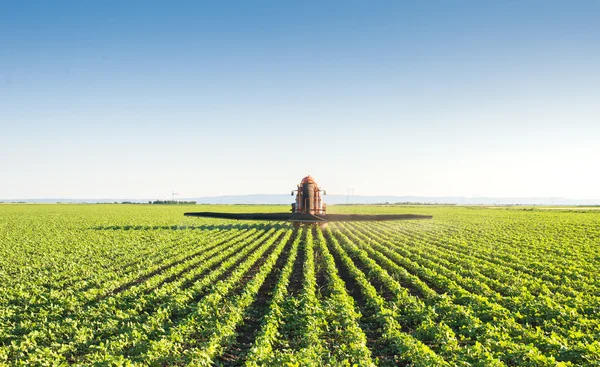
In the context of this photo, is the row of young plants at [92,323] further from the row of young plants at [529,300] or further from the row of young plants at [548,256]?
the row of young plants at [548,256]

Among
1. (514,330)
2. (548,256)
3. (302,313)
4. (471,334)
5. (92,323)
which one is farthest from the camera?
(548,256)

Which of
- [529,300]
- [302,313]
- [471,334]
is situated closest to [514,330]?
[471,334]

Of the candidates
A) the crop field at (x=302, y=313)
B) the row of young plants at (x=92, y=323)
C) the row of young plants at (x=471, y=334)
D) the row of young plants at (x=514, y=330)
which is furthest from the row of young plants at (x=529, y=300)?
the row of young plants at (x=92, y=323)

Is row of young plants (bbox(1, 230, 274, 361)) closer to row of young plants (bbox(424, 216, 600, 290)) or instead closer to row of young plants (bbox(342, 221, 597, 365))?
row of young plants (bbox(342, 221, 597, 365))

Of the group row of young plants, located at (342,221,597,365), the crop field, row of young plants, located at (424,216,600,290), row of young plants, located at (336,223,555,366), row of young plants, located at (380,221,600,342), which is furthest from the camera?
row of young plants, located at (424,216,600,290)

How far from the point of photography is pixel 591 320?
8.84m

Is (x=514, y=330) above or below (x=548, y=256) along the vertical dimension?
below

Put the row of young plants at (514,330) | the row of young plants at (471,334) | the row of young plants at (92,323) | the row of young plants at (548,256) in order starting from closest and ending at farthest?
the row of young plants at (471,334) → the row of young plants at (514,330) → the row of young plants at (92,323) → the row of young plants at (548,256)

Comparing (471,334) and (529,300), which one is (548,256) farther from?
(471,334)

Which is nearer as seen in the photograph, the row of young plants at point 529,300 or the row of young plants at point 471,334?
the row of young plants at point 471,334

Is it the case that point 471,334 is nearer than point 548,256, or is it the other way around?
point 471,334

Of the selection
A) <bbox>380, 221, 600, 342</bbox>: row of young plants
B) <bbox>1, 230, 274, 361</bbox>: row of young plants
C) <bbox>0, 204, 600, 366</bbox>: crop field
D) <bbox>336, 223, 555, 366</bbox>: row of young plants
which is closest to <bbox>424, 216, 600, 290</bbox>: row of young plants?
<bbox>0, 204, 600, 366</bbox>: crop field

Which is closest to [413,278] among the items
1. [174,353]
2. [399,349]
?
[399,349]

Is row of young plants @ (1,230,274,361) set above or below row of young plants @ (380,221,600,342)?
below
